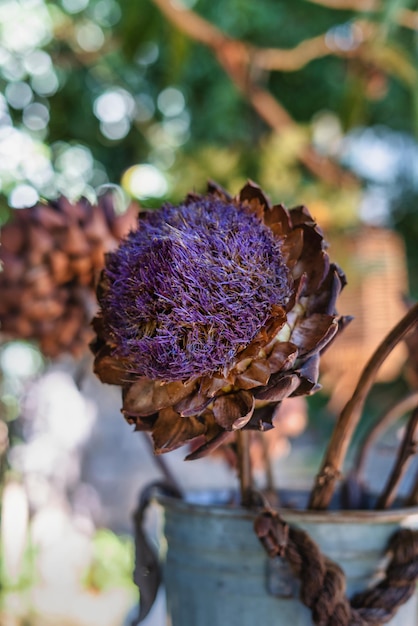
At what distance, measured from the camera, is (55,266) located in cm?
54

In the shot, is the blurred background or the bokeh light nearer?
the blurred background

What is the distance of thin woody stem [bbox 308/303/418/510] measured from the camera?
36 cm

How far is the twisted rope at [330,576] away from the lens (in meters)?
0.37

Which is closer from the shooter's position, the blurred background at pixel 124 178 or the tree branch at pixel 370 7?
the blurred background at pixel 124 178

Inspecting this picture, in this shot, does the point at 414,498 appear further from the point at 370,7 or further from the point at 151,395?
the point at 370,7

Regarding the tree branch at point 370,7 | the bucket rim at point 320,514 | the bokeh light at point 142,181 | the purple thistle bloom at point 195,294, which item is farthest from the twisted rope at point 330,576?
the tree branch at point 370,7

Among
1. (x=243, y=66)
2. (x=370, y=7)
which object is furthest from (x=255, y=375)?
(x=243, y=66)

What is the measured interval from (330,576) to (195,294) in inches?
6.6

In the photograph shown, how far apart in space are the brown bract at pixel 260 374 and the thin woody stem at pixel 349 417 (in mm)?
27

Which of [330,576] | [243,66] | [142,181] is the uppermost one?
[243,66]

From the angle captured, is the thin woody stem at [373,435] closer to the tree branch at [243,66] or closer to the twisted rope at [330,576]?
the twisted rope at [330,576]

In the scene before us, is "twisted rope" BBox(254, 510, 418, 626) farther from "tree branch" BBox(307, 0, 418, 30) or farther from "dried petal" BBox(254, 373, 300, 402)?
"tree branch" BBox(307, 0, 418, 30)

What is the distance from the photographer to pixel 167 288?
316 mm

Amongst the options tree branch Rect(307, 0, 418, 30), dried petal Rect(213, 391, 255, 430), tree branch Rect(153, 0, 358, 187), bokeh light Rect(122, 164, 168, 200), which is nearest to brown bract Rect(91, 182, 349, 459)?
dried petal Rect(213, 391, 255, 430)
